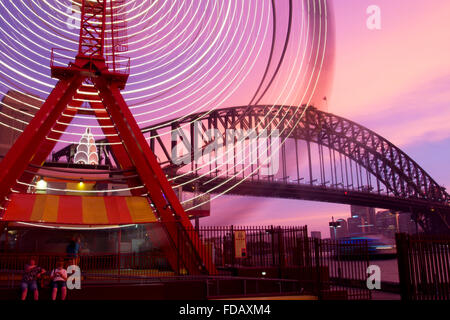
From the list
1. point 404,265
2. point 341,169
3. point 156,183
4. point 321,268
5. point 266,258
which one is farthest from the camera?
point 341,169

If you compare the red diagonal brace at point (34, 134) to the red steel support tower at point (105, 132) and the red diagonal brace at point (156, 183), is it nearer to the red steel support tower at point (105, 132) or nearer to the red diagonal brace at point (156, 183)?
the red steel support tower at point (105, 132)

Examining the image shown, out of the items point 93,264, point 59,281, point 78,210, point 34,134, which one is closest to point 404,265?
point 59,281

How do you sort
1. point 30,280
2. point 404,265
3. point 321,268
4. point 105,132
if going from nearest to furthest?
point 404,265, point 30,280, point 321,268, point 105,132

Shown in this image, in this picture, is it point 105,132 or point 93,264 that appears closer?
point 93,264

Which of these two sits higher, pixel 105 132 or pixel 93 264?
pixel 105 132

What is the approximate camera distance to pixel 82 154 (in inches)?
1352

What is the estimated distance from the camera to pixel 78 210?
711 inches

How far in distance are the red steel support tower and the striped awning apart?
621 mm

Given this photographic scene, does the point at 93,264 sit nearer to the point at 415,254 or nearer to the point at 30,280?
the point at 30,280

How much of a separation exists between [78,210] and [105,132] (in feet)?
15.8

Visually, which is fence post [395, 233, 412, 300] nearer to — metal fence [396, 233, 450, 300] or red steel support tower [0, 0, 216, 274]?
metal fence [396, 233, 450, 300]

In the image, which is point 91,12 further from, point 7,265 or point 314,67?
point 7,265

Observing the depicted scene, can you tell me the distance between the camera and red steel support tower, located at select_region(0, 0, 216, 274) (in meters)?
17.4

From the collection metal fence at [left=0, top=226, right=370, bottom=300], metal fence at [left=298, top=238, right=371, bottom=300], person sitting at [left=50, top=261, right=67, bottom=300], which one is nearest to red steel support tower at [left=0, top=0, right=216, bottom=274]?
metal fence at [left=0, top=226, right=370, bottom=300]
